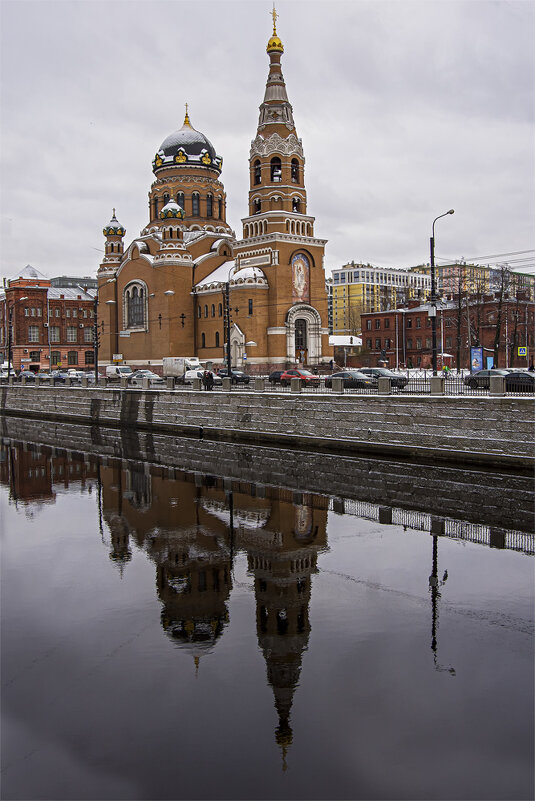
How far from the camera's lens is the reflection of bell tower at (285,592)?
9168mm

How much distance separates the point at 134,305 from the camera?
74.9 metres

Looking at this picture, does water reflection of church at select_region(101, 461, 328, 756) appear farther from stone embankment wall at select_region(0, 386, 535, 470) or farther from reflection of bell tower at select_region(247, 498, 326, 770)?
stone embankment wall at select_region(0, 386, 535, 470)

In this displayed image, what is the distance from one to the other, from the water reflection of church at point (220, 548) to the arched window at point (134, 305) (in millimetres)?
49337

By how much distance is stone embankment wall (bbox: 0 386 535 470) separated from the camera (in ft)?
74.7

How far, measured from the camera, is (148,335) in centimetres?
7206

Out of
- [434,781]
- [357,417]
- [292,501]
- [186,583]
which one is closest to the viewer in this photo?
[434,781]

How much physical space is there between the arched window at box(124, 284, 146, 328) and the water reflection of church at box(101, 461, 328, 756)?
162 ft

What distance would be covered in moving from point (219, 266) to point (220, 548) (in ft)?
196

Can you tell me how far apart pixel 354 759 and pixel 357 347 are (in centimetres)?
8470

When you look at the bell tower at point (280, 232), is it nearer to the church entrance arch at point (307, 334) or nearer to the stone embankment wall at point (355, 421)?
the church entrance arch at point (307, 334)

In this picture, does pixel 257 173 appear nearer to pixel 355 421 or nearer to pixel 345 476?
pixel 355 421

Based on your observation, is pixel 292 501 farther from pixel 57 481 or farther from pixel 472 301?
pixel 472 301

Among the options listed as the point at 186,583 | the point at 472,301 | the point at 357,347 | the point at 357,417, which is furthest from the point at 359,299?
the point at 186,583

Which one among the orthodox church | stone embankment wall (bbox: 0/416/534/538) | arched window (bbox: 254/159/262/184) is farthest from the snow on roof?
stone embankment wall (bbox: 0/416/534/538)
